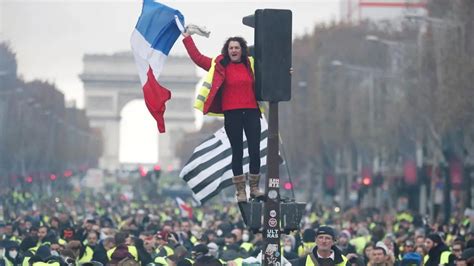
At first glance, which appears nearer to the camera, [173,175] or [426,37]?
[426,37]

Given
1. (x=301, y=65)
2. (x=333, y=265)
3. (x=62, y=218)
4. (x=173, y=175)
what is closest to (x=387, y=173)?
(x=301, y=65)

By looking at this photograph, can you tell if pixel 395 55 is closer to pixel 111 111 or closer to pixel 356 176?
pixel 356 176

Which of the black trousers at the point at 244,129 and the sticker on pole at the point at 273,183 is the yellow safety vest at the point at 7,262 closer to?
the black trousers at the point at 244,129

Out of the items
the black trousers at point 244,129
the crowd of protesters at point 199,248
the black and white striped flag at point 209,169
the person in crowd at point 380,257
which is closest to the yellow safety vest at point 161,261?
the crowd of protesters at point 199,248

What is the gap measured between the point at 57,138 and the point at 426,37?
41.6 m

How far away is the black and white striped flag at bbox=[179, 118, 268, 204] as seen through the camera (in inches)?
770

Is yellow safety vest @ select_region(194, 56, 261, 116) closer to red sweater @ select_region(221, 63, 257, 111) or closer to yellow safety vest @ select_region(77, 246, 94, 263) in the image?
red sweater @ select_region(221, 63, 257, 111)

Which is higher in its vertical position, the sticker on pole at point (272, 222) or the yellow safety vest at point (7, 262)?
the sticker on pole at point (272, 222)

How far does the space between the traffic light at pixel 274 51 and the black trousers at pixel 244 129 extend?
92cm

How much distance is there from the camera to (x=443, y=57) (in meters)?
54.4

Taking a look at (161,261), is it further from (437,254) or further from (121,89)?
(121,89)

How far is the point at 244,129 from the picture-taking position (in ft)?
46.0

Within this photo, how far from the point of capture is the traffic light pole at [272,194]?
13.1 metres

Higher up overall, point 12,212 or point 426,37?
point 426,37
